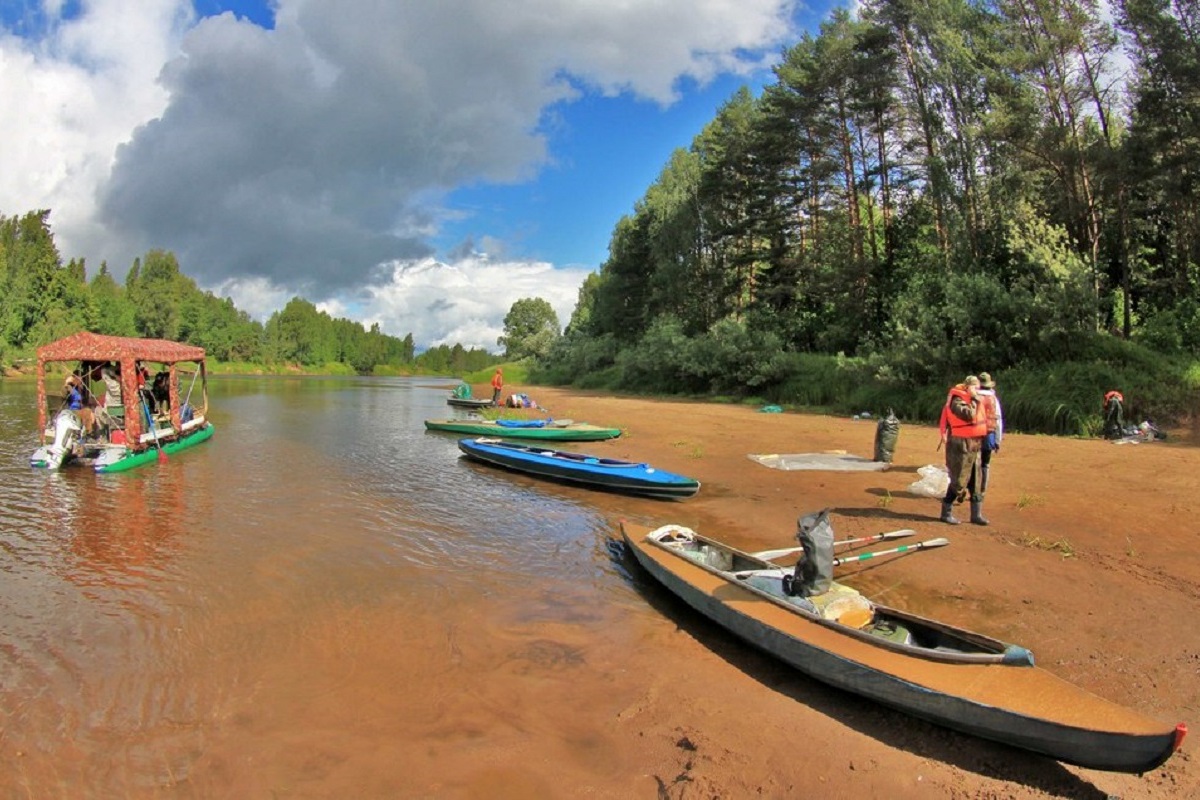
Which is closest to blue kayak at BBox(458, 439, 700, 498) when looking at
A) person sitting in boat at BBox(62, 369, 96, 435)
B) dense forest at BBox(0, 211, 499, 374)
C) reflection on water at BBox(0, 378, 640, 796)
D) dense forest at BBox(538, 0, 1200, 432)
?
reflection on water at BBox(0, 378, 640, 796)

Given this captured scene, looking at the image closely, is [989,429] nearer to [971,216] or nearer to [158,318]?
[971,216]

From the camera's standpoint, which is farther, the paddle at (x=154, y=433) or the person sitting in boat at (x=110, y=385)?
the person sitting in boat at (x=110, y=385)

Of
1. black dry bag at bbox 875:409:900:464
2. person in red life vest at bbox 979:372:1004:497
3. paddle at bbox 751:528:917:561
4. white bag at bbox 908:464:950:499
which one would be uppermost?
person in red life vest at bbox 979:372:1004:497

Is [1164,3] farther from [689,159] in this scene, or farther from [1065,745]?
[689,159]

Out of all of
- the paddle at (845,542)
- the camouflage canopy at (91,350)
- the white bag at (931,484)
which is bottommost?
the paddle at (845,542)

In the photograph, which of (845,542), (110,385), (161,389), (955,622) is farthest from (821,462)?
(161,389)

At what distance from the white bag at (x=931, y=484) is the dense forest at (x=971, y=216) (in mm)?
9324

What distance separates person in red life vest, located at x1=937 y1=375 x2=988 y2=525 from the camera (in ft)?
33.3

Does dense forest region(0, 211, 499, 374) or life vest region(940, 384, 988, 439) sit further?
dense forest region(0, 211, 499, 374)

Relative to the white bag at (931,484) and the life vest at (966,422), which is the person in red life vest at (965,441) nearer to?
the life vest at (966,422)

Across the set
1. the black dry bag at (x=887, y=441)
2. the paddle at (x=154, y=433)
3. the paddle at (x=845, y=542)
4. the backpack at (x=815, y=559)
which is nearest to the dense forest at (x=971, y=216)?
the black dry bag at (x=887, y=441)

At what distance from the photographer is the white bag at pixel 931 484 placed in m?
12.6

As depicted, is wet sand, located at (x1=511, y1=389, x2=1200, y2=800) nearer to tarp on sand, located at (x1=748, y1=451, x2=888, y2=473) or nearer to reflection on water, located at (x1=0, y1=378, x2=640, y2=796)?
tarp on sand, located at (x1=748, y1=451, x2=888, y2=473)

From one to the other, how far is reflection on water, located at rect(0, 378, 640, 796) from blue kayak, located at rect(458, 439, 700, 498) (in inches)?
23.9
